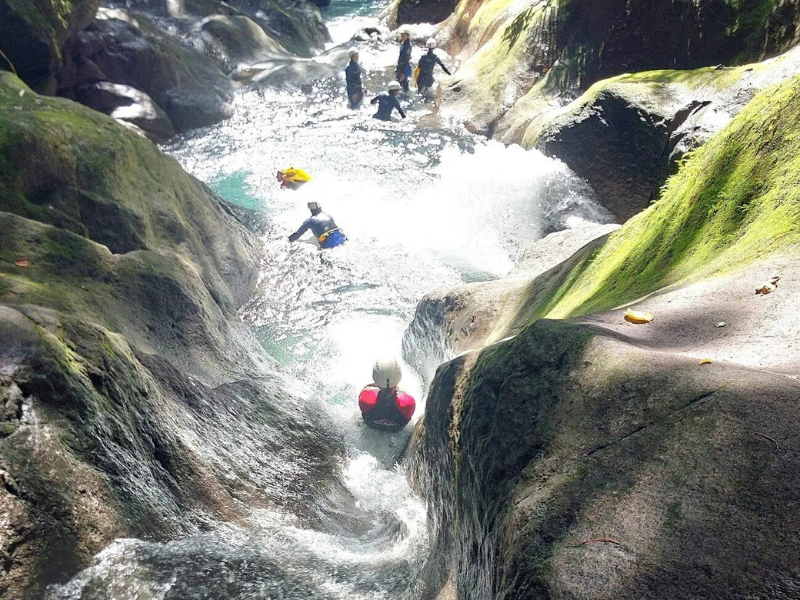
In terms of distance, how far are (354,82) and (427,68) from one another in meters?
2.46

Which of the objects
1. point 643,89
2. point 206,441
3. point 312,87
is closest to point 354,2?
point 312,87

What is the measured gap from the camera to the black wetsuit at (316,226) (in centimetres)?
1244

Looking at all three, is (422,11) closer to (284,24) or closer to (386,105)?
(284,24)

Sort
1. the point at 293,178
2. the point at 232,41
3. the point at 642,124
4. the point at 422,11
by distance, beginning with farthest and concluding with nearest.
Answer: the point at 422,11 < the point at 232,41 < the point at 293,178 < the point at 642,124

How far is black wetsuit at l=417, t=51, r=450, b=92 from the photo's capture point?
19922 mm

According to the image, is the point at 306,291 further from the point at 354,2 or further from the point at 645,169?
the point at 354,2

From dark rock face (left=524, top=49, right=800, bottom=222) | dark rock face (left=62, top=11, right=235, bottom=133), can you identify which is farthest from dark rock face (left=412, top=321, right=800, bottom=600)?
dark rock face (left=62, top=11, right=235, bottom=133)

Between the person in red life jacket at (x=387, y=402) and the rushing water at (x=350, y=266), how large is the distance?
0.64 feet

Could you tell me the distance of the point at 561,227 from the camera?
39.4 ft

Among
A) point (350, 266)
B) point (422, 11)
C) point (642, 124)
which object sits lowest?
point (350, 266)

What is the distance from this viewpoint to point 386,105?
59.8 ft

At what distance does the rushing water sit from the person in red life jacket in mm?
194

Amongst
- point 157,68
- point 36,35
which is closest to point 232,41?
point 157,68

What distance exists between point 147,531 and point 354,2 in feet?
121
